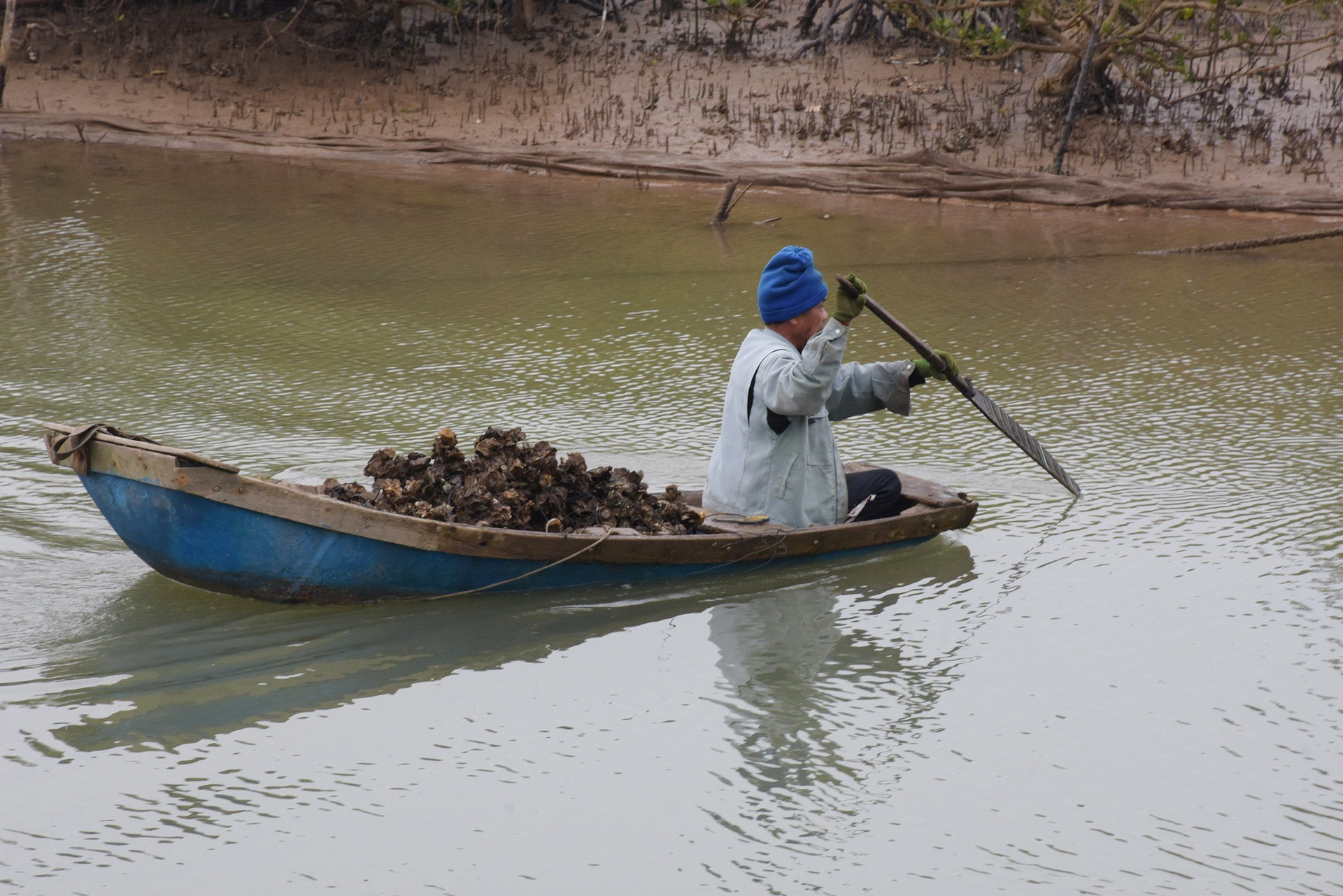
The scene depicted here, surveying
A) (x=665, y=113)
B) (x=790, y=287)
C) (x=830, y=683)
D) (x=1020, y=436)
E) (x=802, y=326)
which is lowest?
(x=830, y=683)

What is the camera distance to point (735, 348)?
6.87 meters

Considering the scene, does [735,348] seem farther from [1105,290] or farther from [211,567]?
[211,567]

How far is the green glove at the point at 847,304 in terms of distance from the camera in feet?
13.2

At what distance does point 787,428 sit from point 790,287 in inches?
16.5

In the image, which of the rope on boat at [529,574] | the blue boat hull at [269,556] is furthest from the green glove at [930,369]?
the blue boat hull at [269,556]

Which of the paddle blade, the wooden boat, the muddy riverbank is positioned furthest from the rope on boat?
the muddy riverbank

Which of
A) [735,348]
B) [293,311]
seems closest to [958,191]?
[735,348]

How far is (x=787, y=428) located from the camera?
13.8ft

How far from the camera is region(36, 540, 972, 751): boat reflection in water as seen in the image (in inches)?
139

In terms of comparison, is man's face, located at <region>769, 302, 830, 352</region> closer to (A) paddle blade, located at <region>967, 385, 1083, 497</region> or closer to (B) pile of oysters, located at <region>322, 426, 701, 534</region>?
(B) pile of oysters, located at <region>322, 426, 701, 534</region>

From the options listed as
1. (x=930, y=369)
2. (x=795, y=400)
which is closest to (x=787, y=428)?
(x=795, y=400)

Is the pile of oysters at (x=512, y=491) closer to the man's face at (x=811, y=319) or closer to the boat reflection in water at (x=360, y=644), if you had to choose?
the boat reflection in water at (x=360, y=644)

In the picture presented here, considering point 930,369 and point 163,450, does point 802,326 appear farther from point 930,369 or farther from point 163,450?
point 163,450

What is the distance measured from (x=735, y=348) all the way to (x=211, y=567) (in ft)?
11.4
